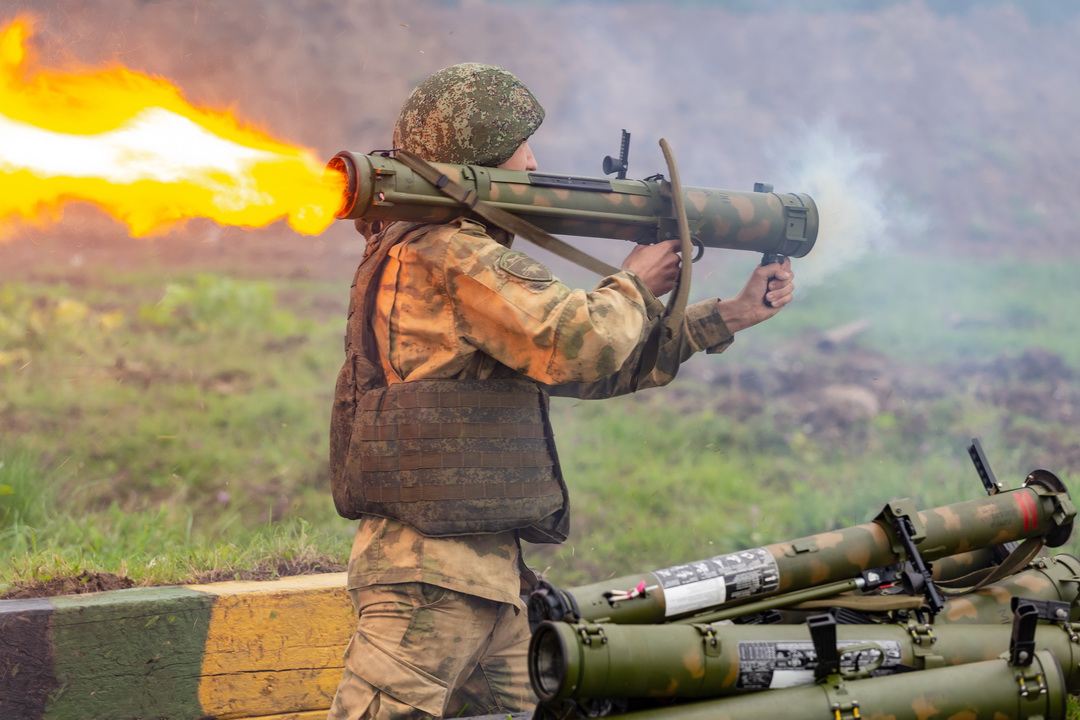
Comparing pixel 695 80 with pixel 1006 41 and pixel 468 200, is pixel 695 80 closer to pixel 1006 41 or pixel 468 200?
pixel 1006 41

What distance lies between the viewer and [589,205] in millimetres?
3660

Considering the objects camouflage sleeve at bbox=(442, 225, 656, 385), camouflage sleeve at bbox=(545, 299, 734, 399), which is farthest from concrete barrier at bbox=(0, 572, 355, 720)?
camouflage sleeve at bbox=(442, 225, 656, 385)

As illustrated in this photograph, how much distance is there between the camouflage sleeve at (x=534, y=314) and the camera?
10.3 feet

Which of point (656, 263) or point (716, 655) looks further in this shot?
point (656, 263)

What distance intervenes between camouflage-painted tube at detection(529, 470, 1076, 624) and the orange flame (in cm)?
153

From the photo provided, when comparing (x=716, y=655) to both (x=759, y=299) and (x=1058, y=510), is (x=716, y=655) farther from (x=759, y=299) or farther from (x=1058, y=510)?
(x=759, y=299)

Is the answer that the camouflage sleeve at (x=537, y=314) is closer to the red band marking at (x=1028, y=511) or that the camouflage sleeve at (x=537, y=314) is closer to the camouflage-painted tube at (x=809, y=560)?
the camouflage-painted tube at (x=809, y=560)

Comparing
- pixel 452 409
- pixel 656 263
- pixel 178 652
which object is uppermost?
pixel 656 263

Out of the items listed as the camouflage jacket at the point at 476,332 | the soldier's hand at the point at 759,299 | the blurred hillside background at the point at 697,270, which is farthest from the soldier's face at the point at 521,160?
the blurred hillside background at the point at 697,270

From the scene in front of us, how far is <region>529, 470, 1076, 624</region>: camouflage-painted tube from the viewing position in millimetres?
2516

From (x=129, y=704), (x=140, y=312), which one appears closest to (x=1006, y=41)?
(x=140, y=312)

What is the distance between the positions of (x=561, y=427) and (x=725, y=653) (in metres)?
6.05

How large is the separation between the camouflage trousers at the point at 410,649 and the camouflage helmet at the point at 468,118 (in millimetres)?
1364

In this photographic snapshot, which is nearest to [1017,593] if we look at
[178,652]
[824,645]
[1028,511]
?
[1028,511]
